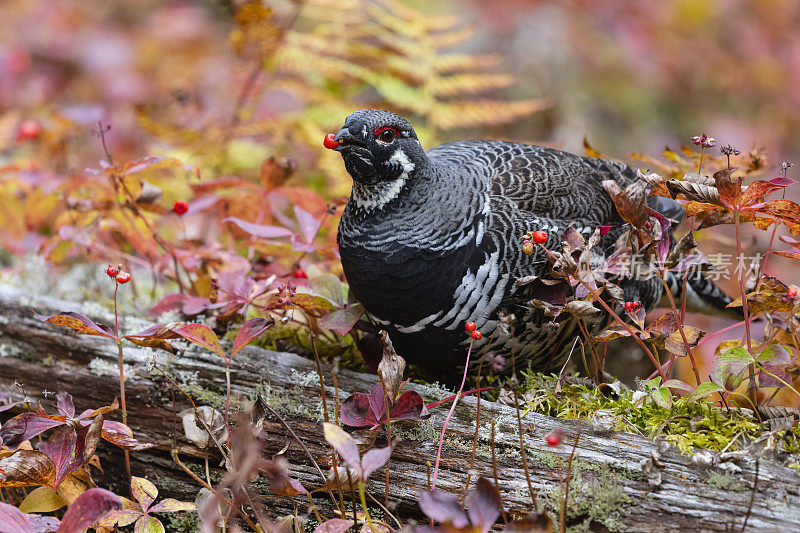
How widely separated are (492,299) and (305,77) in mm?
4212

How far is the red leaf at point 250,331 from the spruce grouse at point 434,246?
1.24ft

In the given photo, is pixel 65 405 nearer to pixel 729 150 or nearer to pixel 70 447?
pixel 70 447

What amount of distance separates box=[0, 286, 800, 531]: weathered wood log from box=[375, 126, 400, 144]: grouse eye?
0.93 meters

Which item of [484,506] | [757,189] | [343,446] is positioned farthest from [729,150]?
[343,446]

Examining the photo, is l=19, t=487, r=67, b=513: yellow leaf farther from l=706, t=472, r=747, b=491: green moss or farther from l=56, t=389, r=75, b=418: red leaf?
l=706, t=472, r=747, b=491: green moss

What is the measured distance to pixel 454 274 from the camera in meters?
2.36

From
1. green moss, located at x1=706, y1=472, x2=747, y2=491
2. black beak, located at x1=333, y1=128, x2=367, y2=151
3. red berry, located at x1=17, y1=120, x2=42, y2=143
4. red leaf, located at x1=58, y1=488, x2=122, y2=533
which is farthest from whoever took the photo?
red berry, located at x1=17, y1=120, x2=42, y2=143

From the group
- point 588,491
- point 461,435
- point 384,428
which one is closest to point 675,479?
point 588,491

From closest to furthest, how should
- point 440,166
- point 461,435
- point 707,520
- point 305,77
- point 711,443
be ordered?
point 707,520, point 711,443, point 461,435, point 440,166, point 305,77

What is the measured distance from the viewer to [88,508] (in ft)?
5.68

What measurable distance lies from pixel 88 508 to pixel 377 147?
4.70 ft

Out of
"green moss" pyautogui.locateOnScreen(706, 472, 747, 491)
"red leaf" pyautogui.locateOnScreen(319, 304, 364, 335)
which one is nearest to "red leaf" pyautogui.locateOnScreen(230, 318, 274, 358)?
"red leaf" pyautogui.locateOnScreen(319, 304, 364, 335)

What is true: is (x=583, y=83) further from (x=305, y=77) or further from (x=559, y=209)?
(x=559, y=209)

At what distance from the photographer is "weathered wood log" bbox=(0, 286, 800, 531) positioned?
1949mm
